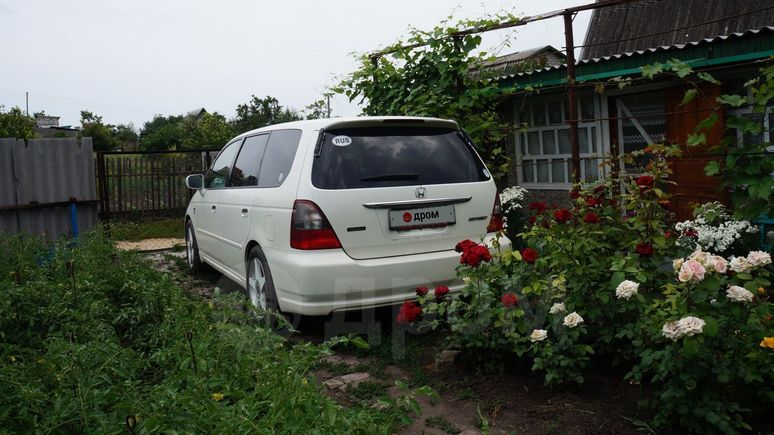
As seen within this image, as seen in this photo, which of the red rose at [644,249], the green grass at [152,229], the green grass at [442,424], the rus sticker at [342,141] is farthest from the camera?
the green grass at [152,229]

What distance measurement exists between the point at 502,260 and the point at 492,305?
32 centimetres

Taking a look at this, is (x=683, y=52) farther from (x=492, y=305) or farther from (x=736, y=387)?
(x=736, y=387)

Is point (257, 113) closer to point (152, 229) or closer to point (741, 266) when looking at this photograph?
point (152, 229)

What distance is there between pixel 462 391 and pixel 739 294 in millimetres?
1587

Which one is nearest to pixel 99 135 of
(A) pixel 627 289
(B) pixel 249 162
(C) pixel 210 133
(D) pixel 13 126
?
(C) pixel 210 133

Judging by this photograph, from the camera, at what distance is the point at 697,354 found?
2918 millimetres

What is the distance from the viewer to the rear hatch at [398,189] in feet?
15.4

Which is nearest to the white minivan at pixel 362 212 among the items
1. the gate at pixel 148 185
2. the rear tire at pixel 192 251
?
the rear tire at pixel 192 251

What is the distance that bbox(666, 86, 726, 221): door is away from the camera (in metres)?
7.71

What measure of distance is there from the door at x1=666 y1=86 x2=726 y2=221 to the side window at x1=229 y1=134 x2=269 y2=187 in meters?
4.75

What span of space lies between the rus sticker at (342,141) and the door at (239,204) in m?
0.94

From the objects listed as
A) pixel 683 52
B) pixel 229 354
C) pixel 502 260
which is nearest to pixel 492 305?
pixel 502 260

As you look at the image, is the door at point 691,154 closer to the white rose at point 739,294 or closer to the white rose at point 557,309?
the white rose at point 557,309

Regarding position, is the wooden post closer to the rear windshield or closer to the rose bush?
the rear windshield
